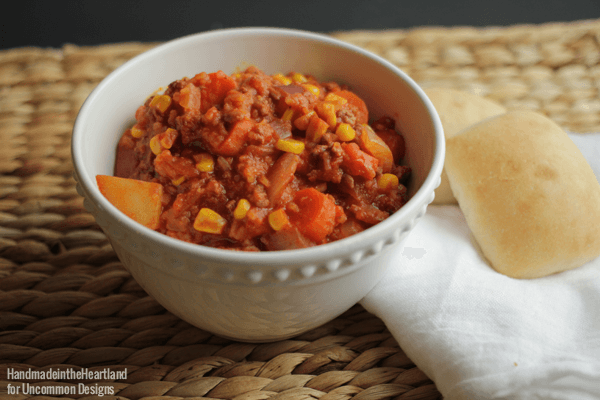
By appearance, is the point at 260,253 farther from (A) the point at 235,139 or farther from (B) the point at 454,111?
(B) the point at 454,111

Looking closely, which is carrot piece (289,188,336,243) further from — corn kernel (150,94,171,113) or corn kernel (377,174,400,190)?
corn kernel (150,94,171,113)

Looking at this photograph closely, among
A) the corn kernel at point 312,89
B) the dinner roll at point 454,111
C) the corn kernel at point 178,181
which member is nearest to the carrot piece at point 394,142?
the corn kernel at point 312,89

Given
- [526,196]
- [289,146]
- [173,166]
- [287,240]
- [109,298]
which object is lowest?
[109,298]

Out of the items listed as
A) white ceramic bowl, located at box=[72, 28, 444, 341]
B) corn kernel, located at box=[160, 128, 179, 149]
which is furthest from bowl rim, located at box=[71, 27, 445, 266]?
corn kernel, located at box=[160, 128, 179, 149]

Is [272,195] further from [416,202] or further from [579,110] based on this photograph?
[579,110]

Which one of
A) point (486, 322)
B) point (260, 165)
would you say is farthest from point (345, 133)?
point (486, 322)

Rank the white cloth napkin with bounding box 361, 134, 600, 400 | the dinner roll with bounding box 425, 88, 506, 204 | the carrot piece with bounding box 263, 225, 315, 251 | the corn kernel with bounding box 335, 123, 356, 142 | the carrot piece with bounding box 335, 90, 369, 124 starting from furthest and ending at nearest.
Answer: the dinner roll with bounding box 425, 88, 506, 204 → the carrot piece with bounding box 335, 90, 369, 124 → the corn kernel with bounding box 335, 123, 356, 142 → the white cloth napkin with bounding box 361, 134, 600, 400 → the carrot piece with bounding box 263, 225, 315, 251
